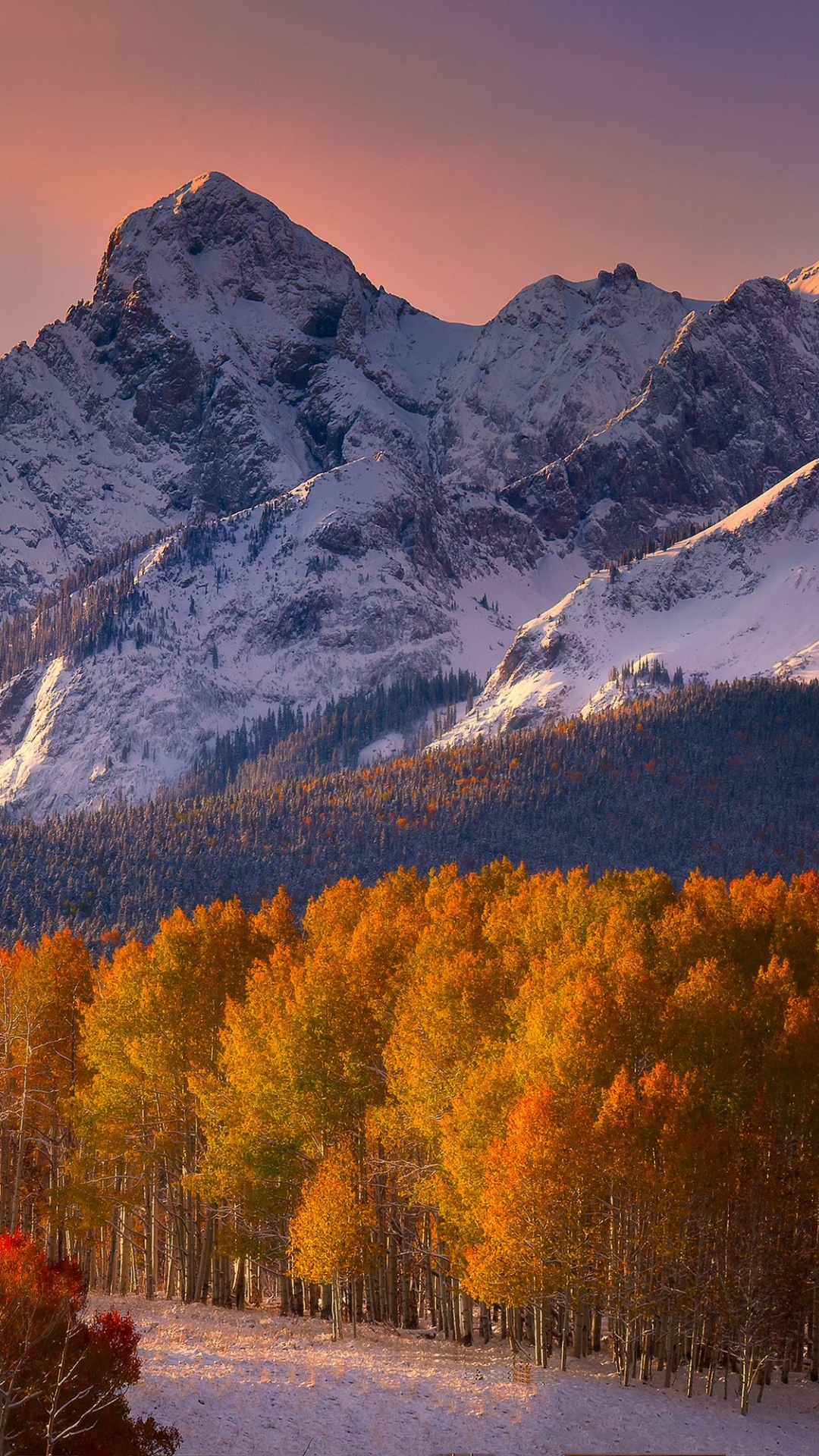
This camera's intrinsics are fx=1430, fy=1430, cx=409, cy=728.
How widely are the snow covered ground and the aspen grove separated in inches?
60.9

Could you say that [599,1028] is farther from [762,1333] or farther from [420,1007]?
[762,1333]

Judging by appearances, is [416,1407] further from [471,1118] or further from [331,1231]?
[471,1118]

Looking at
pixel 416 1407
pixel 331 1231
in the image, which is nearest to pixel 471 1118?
pixel 331 1231

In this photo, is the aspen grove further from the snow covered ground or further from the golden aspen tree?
the snow covered ground

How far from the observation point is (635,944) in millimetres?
53219

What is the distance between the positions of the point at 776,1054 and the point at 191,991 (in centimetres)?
2475

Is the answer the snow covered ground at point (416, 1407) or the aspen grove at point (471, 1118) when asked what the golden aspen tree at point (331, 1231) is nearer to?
the aspen grove at point (471, 1118)

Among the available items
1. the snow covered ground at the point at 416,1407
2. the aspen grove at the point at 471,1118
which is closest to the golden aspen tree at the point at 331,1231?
the aspen grove at the point at 471,1118

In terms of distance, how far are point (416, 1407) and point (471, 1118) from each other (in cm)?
858

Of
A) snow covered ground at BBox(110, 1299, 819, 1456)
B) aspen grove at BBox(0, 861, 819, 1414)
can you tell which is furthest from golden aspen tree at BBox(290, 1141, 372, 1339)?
snow covered ground at BBox(110, 1299, 819, 1456)

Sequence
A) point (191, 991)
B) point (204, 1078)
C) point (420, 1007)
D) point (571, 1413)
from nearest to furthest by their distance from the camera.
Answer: point (571, 1413) → point (420, 1007) → point (204, 1078) → point (191, 991)

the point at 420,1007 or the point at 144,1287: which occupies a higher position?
the point at 420,1007

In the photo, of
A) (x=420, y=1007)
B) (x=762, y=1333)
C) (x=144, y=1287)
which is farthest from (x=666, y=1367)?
(x=144, y=1287)

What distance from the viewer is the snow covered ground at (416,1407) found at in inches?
1574
